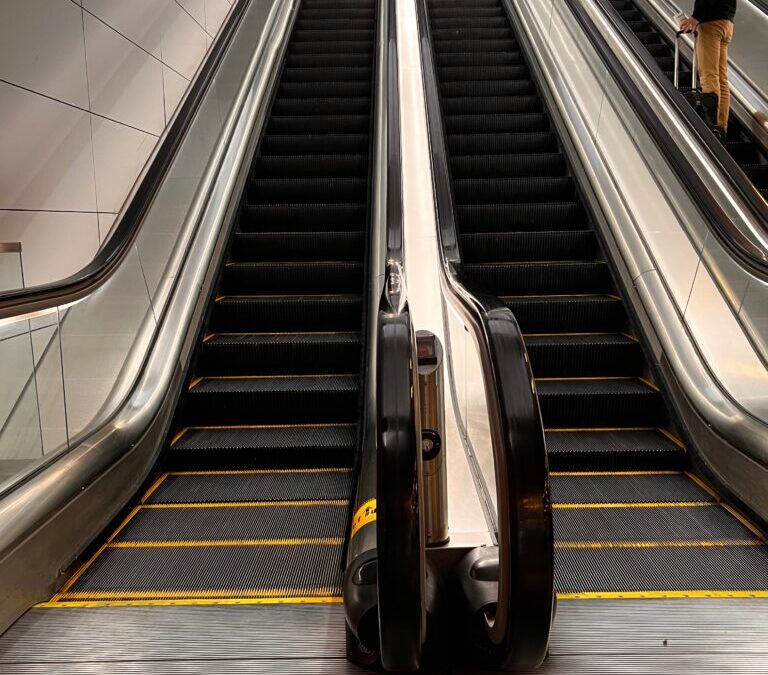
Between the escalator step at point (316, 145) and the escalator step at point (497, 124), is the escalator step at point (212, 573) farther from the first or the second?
the escalator step at point (497, 124)

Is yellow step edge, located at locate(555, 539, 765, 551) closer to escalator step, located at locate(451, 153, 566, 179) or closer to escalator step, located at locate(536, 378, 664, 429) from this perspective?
escalator step, located at locate(536, 378, 664, 429)

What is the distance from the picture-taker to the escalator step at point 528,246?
13.3 ft

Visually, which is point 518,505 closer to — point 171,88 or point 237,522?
point 237,522

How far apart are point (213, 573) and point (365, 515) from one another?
2.01ft

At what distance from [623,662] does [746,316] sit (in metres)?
1.77

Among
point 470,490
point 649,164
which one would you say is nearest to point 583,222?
point 649,164

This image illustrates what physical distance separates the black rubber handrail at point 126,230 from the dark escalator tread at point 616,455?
213 centimetres

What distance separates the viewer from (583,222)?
4285 millimetres

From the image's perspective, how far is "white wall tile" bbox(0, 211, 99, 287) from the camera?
303cm

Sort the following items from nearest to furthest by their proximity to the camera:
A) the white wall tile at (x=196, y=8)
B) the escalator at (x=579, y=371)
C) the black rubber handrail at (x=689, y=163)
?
the escalator at (x=579, y=371) < the black rubber handrail at (x=689, y=163) < the white wall tile at (x=196, y=8)

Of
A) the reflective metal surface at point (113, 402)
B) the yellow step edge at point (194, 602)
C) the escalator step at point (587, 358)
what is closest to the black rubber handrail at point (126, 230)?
the reflective metal surface at point (113, 402)

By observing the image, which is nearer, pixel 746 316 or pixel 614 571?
pixel 614 571

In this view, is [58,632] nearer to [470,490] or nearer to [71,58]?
[470,490]

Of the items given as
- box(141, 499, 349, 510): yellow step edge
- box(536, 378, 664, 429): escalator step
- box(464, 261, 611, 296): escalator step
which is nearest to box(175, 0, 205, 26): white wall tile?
box(464, 261, 611, 296): escalator step
